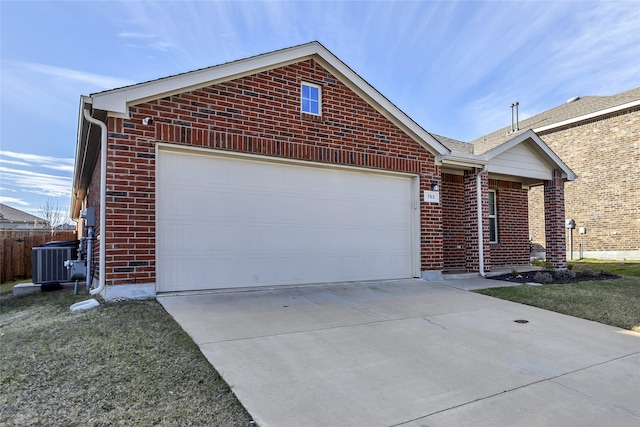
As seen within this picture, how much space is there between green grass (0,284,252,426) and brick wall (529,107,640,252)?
784 inches

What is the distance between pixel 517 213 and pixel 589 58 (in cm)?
604

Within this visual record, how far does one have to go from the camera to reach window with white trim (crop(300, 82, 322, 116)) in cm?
757

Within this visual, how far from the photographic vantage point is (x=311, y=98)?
303 inches

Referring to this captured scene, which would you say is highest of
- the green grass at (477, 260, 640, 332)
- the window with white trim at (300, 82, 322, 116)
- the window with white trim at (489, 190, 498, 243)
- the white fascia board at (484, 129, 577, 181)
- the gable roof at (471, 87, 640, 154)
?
the gable roof at (471, 87, 640, 154)

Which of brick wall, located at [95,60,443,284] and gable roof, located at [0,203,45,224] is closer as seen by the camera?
brick wall, located at [95,60,443,284]

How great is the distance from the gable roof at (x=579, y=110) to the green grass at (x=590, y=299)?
7.91m

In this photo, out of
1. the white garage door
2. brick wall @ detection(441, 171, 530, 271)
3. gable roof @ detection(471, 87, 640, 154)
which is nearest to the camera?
the white garage door

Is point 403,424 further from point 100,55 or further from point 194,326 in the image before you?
point 100,55

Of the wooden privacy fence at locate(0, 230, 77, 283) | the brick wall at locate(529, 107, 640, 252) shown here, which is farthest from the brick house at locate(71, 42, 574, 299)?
the brick wall at locate(529, 107, 640, 252)

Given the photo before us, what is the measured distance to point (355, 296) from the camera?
6.76 m

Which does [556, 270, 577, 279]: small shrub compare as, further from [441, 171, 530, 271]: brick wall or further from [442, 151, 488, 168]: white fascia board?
[442, 151, 488, 168]: white fascia board

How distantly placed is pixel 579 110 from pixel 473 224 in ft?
46.7

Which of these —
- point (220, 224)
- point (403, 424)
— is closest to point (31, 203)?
point (220, 224)

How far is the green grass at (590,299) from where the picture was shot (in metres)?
5.95
